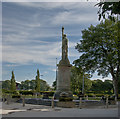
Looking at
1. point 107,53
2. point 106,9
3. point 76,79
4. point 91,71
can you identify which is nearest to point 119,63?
point 107,53

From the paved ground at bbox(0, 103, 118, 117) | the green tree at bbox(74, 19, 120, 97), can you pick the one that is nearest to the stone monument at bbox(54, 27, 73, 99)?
the green tree at bbox(74, 19, 120, 97)

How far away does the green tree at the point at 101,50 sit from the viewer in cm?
2645

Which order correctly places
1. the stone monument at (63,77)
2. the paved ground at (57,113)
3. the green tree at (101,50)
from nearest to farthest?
the paved ground at (57,113) < the stone monument at (63,77) < the green tree at (101,50)

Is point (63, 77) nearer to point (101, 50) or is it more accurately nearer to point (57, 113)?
point (101, 50)

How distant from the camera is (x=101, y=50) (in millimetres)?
27578

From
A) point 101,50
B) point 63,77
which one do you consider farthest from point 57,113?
point 101,50

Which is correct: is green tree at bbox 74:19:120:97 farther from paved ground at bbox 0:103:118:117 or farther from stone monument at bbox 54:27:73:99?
paved ground at bbox 0:103:118:117

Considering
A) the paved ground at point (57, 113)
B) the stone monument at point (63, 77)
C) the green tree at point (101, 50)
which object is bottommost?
the paved ground at point (57, 113)

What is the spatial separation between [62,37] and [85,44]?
448 cm

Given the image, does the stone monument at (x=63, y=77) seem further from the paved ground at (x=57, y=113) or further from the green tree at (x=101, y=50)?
the paved ground at (x=57, y=113)

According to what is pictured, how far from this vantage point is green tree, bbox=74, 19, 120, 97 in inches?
1041

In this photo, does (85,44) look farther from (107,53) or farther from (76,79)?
(76,79)

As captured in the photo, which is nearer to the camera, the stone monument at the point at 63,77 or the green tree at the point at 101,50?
the stone monument at the point at 63,77

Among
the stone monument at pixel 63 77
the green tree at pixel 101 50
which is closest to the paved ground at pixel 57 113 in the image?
the stone monument at pixel 63 77
